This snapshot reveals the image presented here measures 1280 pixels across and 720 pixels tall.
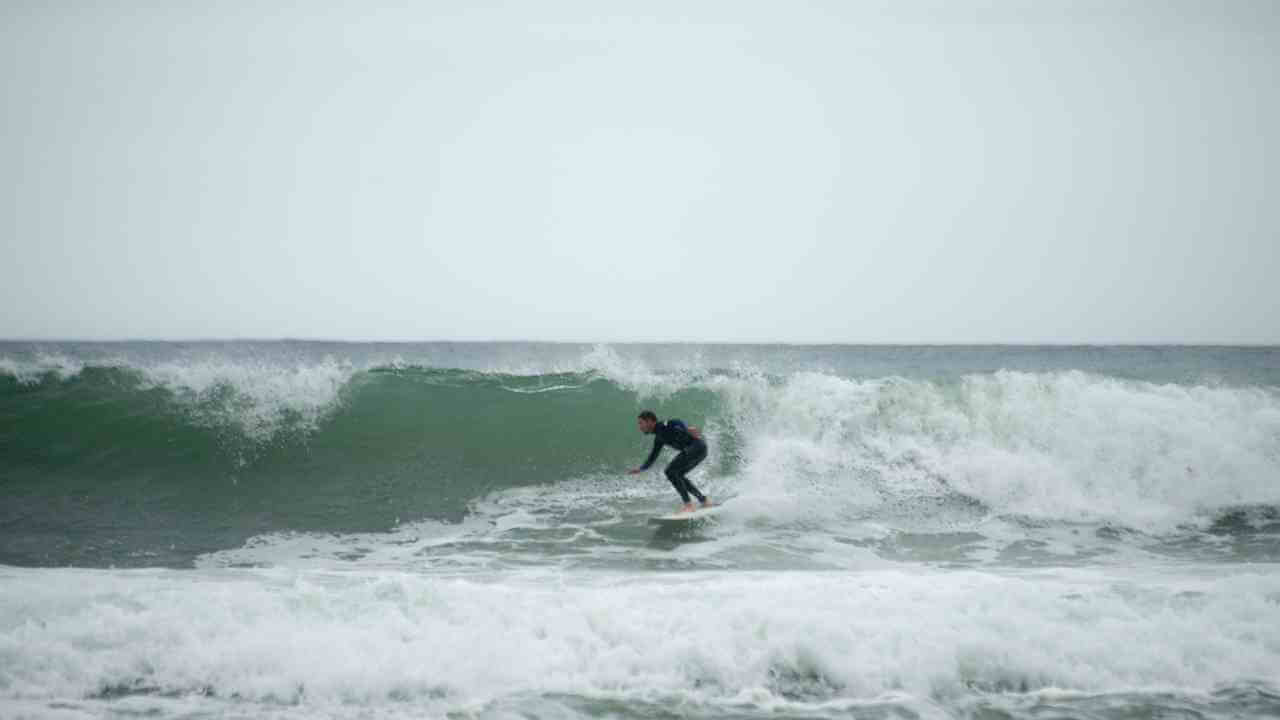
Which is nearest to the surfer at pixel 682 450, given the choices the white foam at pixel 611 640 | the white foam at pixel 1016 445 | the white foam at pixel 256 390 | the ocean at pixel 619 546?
the ocean at pixel 619 546

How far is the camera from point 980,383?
13.4 meters

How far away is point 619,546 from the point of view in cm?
827

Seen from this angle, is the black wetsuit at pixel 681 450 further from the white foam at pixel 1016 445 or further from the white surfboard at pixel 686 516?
the white foam at pixel 1016 445

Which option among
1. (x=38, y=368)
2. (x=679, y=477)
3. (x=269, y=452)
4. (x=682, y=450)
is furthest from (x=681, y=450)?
(x=38, y=368)

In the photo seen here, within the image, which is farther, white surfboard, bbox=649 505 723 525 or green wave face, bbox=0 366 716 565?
white surfboard, bbox=649 505 723 525

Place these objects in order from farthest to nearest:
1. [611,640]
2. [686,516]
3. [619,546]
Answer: [686,516]
[619,546]
[611,640]

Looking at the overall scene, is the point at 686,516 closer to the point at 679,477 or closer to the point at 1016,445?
the point at 679,477

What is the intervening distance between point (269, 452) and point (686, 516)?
7.04 m

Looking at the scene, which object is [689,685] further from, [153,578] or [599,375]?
[599,375]

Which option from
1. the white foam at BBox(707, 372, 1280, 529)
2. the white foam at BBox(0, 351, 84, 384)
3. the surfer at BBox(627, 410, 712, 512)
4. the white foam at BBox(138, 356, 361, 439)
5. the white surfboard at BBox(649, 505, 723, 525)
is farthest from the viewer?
the white foam at BBox(0, 351, 84, 384)

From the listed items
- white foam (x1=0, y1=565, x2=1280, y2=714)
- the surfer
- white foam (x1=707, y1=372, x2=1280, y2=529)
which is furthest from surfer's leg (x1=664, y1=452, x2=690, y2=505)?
white foam (x1=0, y1=565, x2=1280, y2=714)

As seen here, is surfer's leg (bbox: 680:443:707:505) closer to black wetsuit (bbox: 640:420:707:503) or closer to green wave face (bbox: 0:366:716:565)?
black wetsuit (bbox: 640:420:707:503)

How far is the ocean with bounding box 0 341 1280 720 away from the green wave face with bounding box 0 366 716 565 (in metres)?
0.07

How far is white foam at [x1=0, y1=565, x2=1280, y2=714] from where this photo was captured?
4.56 metres
